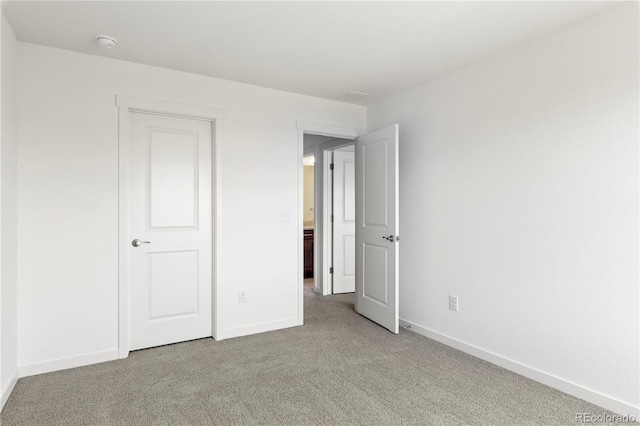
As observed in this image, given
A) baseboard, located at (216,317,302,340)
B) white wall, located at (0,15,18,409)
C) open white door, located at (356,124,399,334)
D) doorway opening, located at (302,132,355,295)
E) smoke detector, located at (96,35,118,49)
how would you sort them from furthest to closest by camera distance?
1. doorway opening, located at (302,132,355,295)
2. open white door, located at (356,124,399,334)
3. baseboard, located at (216,317,302,340)
4. smoke detector, located at (96,35,118,49)
5. white wall, located at (0,15,18,409)

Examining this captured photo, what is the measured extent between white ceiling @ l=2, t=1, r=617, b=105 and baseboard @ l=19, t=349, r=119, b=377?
2.27 m

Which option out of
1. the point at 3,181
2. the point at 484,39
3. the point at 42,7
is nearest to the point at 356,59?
the point at 484,39

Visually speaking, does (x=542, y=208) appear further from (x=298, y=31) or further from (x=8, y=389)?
(x=8, y=389)

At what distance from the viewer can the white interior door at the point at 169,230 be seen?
3.11 meters

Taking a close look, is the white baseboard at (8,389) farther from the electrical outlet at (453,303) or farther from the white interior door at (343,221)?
the white interior door at (343,221)

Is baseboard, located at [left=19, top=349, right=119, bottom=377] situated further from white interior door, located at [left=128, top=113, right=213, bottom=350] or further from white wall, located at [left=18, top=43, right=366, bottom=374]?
white interior door, located at [left=128, top=113, right=213, bottom=350]

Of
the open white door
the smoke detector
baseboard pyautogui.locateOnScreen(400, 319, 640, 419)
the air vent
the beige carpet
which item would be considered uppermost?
the air vent

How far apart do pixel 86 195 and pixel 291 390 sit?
Result: 2058 mm

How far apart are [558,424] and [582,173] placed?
57.3 inches

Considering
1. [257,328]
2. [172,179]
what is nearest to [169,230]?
[172,179]

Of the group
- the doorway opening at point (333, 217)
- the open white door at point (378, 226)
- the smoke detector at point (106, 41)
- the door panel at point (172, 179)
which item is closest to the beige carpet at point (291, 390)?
the open white door at point (378, 226)

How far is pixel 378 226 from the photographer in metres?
3.80

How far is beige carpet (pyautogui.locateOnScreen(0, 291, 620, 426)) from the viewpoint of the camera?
211cm

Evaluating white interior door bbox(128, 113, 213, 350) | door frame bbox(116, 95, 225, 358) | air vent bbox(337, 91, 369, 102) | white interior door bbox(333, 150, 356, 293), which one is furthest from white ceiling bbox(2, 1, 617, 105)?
white interior door bbox(333, 150, 356, 293)
